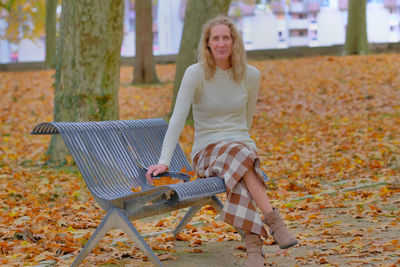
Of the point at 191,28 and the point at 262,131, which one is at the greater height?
the point at 191,28

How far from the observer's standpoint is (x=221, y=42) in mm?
4086

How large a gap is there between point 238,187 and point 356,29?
14.9 metres

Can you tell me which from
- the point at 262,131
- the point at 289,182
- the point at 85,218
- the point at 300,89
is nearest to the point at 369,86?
the point at 300,89

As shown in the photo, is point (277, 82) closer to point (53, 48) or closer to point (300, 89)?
point (300, 89)

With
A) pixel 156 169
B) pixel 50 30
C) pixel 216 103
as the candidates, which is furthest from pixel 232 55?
pixel 50 30

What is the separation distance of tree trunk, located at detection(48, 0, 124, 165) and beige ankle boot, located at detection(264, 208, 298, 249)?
4177 millimetres

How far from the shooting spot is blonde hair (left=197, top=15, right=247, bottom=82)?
4129 millimetres

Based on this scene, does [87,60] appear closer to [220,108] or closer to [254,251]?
[220,108]

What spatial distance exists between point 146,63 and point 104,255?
40.4 ft

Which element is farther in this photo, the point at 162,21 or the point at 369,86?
the point at 162,21

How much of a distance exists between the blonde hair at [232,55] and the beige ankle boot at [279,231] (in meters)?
1.00

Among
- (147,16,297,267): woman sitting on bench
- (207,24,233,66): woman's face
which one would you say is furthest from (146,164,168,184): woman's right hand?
(207,24,233,66): woman's face

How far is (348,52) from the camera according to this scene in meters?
17.8

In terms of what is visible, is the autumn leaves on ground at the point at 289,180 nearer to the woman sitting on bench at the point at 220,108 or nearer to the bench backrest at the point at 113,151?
the bench backrest at the point at 113,151
